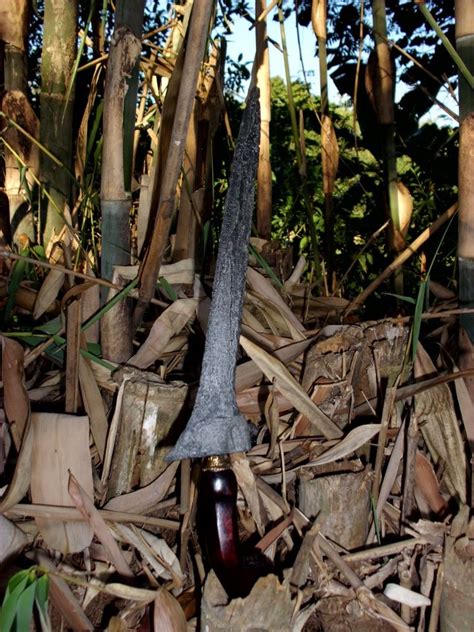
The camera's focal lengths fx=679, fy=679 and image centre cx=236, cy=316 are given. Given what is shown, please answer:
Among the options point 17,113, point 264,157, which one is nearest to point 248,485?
point 264,157

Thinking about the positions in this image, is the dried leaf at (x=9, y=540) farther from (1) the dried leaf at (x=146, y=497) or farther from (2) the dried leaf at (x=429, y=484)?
(2) the dried leaf at (x=429, y=484)

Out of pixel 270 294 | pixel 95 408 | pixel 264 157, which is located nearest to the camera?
pixel 95 408

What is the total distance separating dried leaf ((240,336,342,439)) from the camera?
2.33ft

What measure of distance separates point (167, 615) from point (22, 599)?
14 centimetres

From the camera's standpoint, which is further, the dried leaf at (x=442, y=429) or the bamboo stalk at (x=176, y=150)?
the dried leaf at (x=442, y=429)

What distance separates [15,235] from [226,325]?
0.62 meters

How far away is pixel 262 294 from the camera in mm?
858

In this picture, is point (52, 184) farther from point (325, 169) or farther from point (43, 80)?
point (325, 169)

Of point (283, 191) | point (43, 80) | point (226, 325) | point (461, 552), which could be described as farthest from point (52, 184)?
point (283, 191)

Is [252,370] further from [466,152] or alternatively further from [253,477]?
[466,152]

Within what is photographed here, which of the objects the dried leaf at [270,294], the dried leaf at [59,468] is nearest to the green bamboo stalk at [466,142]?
the dried leaf at [270,294]

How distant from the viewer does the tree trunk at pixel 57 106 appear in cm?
105

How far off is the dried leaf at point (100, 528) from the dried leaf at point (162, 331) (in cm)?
16

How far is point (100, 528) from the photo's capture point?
25.8 inches
